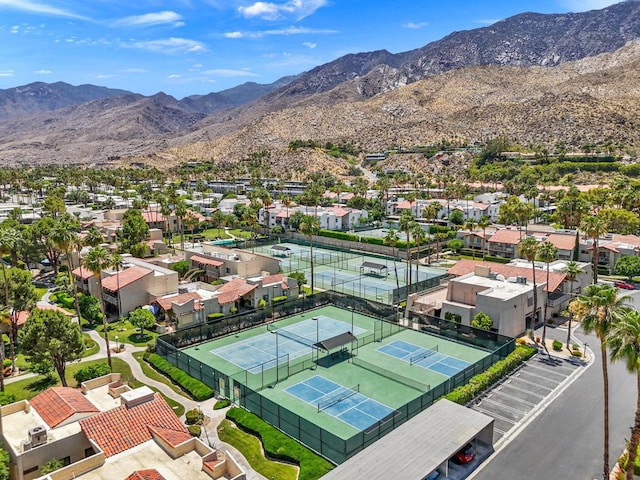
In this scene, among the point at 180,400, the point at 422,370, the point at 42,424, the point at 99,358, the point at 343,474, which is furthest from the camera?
the point at 99,358

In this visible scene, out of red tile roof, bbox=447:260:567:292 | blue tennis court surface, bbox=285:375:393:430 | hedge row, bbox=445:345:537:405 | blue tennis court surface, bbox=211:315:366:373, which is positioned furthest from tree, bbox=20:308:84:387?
red tile roof, bbox=447:260:567:292

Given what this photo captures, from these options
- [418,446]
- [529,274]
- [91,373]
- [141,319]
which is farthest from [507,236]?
[91,373]

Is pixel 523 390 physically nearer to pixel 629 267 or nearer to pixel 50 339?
pixel 50 339

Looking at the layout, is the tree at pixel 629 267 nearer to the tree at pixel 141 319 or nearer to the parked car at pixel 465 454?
the parked car at pixel 465 454

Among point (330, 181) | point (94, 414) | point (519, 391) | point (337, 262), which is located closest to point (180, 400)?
point (94, 414)

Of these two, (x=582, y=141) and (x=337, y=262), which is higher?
(x=582, y=141)

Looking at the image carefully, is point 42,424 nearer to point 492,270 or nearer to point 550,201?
point 492,270

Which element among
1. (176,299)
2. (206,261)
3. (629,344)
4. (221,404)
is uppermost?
(629,344)
